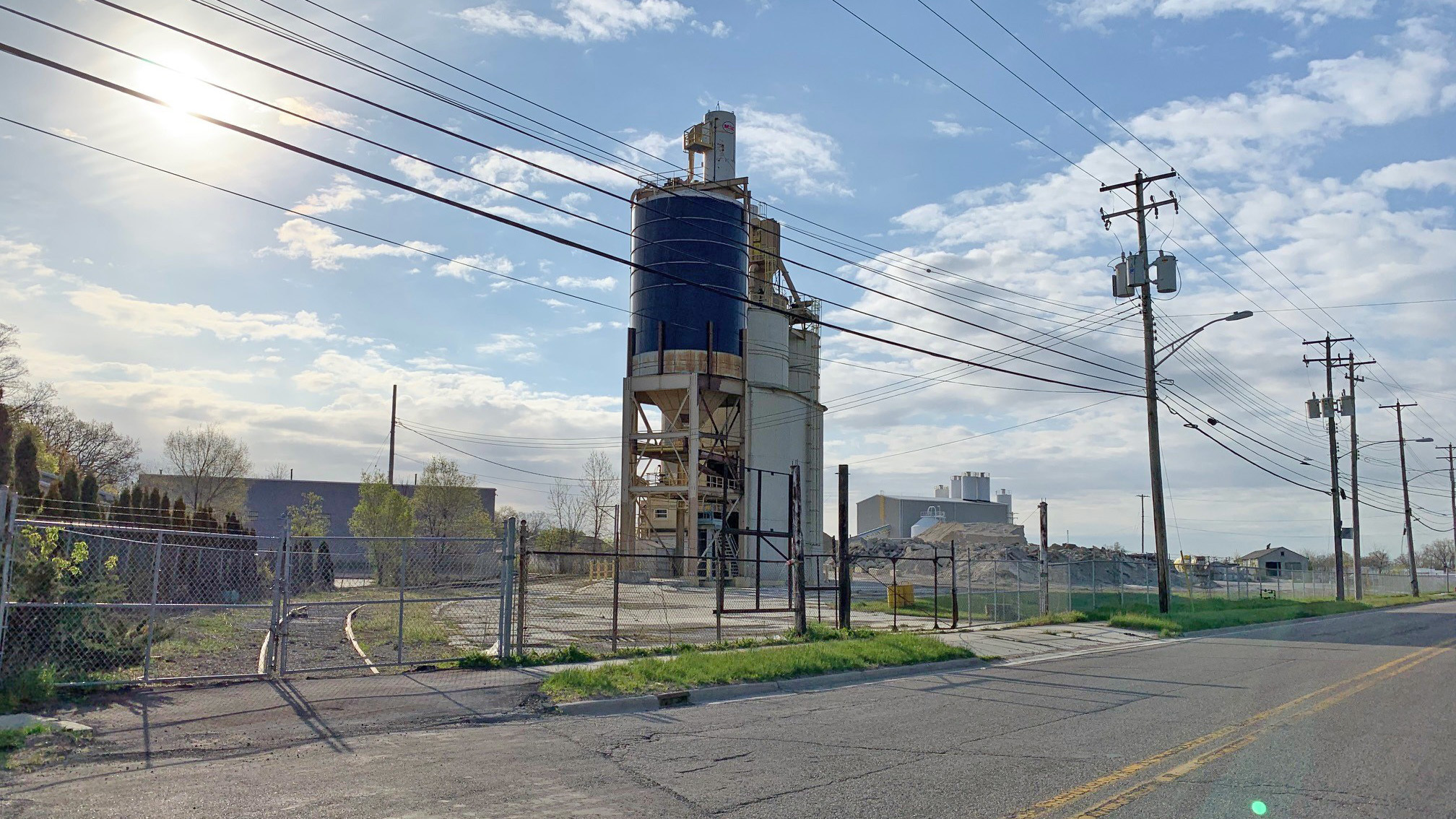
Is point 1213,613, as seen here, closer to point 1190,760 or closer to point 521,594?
point 521,594

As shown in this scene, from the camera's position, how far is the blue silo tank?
49.4 metres

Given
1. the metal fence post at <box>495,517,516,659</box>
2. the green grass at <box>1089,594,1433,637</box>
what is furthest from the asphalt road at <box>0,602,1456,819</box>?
the green grass at <box>1089,594,1433,637</box>

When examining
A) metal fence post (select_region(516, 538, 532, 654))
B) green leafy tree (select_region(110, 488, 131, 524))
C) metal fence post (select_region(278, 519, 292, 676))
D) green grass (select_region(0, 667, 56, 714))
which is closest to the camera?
green grass (select_region(0, 667, 56, 714))

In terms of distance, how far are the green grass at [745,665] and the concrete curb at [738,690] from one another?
18 cm

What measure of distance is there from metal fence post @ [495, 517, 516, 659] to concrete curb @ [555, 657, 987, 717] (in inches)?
141

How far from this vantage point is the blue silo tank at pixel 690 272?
49375 mm

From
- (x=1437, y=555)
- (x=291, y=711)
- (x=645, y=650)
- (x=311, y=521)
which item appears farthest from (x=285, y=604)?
(x=1437, y=555)

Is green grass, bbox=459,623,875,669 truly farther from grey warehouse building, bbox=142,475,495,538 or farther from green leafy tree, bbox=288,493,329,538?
grey warehouse building, bbox=142,475,495,538

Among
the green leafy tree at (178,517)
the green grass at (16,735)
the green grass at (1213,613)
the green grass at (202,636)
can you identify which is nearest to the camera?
the green grass at (16,735)

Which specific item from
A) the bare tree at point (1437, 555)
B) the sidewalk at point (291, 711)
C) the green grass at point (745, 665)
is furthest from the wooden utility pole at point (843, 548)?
the bare tree at point (1437, 555)

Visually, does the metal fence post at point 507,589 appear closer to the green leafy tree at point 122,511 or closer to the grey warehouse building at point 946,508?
the green leafy tree at point 122,511

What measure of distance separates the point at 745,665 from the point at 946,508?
10438cm

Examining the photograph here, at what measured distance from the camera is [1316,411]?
161ft

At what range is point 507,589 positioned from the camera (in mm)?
15320
